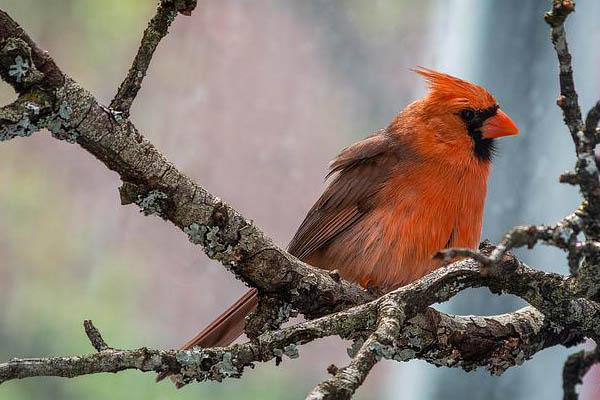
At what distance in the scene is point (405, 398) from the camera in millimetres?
3268

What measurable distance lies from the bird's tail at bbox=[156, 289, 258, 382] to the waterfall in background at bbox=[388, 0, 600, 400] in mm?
1254

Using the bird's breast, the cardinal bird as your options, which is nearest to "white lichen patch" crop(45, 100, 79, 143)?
the cardinal bird

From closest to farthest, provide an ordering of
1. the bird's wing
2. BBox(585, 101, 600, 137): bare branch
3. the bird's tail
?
BBox(585, 101, 600, 137): bare branch < the bird's tail < the bird's wing

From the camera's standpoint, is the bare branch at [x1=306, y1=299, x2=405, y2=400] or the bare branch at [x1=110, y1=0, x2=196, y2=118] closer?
the bare branch at [x1=306, y1=299, x2=405, y2=400]

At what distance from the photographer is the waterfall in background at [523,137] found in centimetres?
295

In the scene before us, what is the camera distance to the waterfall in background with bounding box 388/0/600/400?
2.95 metres

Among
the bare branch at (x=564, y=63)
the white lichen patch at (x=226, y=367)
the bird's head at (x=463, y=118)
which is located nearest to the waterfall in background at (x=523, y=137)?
the bird's head at (x=463, y=118)

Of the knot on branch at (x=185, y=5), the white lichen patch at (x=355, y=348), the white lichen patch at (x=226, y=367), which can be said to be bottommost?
the white lichen patch at (x=355, y=348)

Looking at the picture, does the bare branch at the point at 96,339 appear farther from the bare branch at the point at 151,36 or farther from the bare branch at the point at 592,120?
the bare branch at the point at 592,120

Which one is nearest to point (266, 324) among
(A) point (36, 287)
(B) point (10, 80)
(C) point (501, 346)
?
(C) point (501, 346)

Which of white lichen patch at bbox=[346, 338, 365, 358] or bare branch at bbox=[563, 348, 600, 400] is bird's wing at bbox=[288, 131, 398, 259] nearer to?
white lichen patch at bbox=[346, 338, 365, 358]

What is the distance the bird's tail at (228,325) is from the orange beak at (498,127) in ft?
2.75

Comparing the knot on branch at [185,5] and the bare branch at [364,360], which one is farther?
the knot on branch at [185,5]

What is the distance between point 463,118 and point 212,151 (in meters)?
1.20
